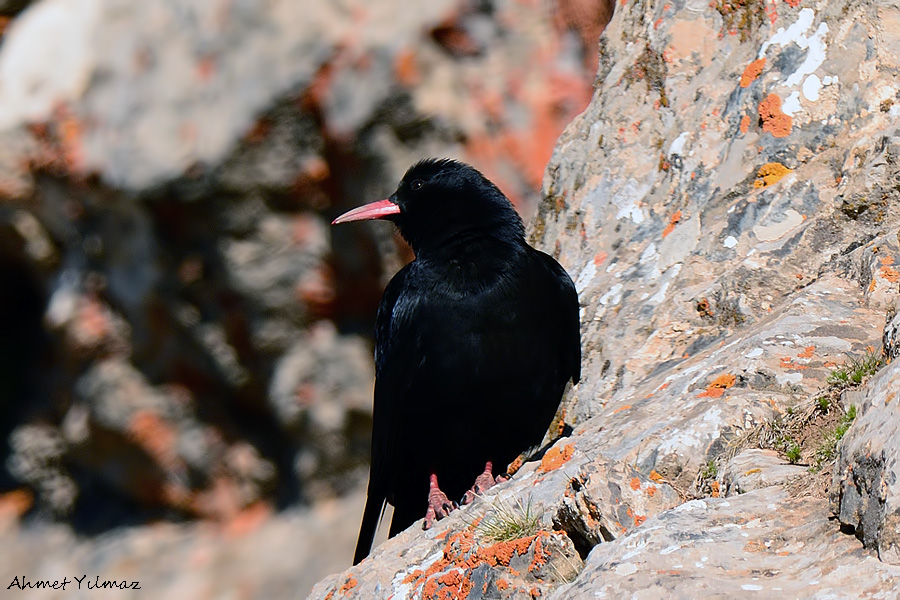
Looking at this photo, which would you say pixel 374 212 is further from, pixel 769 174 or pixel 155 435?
pixel 155 435

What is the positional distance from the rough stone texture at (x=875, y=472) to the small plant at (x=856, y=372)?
0.54 metres

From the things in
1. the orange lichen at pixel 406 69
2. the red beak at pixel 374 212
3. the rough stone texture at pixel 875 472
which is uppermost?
the orange lichen at pixel 406 69

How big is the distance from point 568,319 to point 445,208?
3.22 ft

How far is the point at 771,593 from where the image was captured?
2221mm

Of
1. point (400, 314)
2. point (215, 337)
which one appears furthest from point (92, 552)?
point (400, 314)

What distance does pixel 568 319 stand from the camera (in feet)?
16.3

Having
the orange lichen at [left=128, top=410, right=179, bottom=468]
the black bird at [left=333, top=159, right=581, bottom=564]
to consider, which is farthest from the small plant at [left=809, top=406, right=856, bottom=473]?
the orange lichen at [left=128, top=410, right=179, bottom=468]

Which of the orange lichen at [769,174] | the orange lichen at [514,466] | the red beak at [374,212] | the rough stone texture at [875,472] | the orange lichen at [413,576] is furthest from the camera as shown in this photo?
the red beak at [374,212]

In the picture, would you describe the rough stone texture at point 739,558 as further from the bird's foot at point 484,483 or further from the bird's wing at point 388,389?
the bird's wing at point 388,389

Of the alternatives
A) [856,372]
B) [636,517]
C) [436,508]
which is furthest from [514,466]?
[636,517]

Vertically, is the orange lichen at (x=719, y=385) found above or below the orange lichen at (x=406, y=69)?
below

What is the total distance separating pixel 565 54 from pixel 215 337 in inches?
199

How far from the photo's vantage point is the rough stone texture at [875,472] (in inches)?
84.7

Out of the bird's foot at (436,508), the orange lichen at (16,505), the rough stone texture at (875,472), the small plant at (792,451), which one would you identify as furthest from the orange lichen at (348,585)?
the orange lichen at (16,505)
